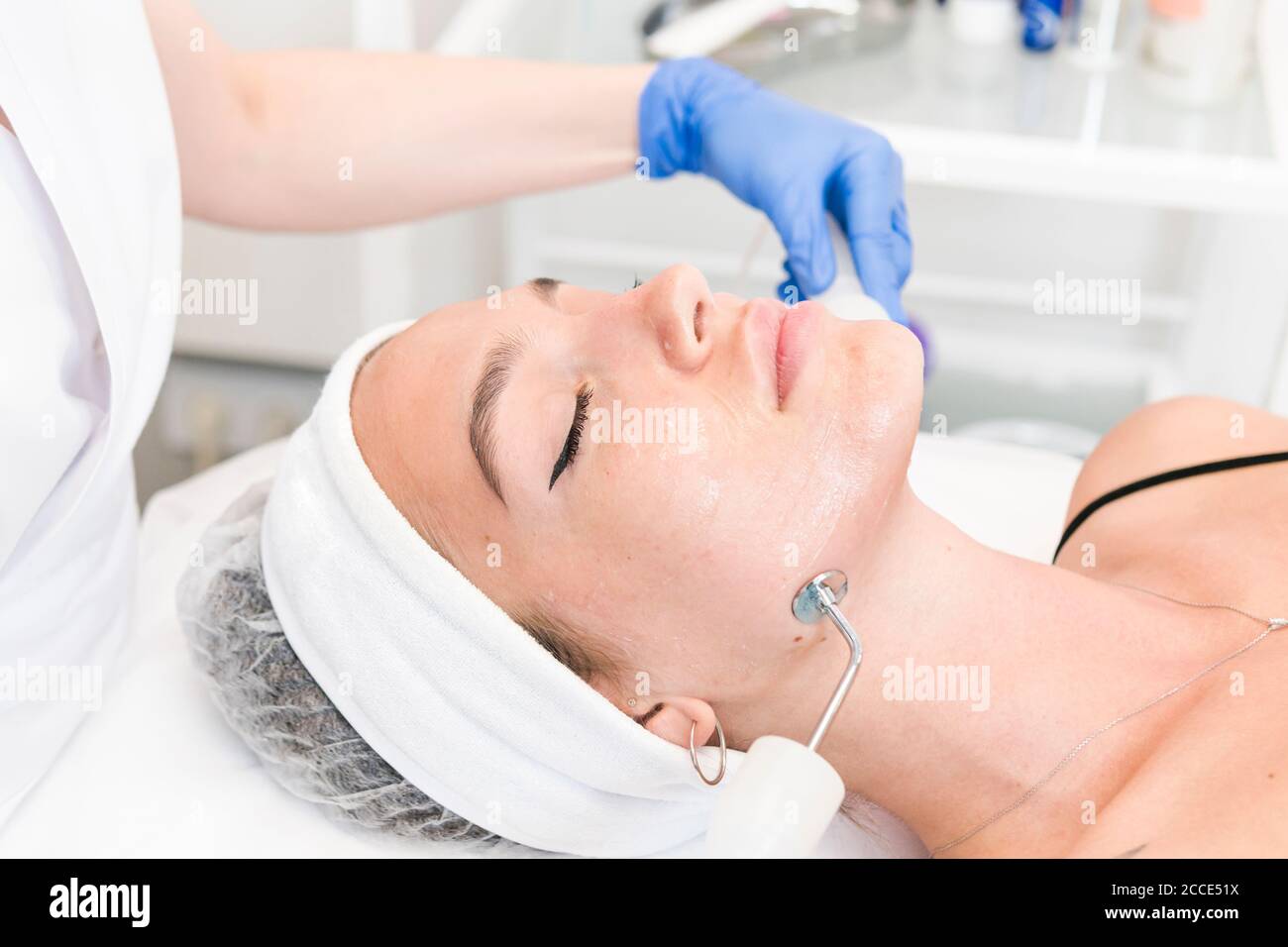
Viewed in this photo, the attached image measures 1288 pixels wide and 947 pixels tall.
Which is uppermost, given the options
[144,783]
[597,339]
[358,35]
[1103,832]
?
[358,35]

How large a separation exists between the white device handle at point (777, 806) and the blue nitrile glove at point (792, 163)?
0.60m

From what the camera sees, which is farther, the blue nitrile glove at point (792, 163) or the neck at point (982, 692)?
the blue nitrile glove at point (792, 163)

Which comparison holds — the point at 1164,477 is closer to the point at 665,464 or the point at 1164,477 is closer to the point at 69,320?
the point at 665,464

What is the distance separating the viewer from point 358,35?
67.6 inches

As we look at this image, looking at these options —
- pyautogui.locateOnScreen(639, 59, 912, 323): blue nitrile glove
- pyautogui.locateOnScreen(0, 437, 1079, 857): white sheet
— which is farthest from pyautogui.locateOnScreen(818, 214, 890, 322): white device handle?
pyautogui.locateOnScreen(0, 437, 1079, 857): white sheet

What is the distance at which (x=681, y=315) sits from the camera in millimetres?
989

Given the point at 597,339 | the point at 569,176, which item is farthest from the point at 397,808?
the point at 569,176

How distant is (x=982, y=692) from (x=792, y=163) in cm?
64

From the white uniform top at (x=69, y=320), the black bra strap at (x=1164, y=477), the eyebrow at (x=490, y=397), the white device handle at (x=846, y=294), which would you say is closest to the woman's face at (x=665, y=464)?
the eyebrow at (x=490, y=397)

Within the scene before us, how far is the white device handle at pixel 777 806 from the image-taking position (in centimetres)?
84

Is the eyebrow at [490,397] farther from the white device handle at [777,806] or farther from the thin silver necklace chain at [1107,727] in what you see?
the thin silver necklace chain at [1107,727]
